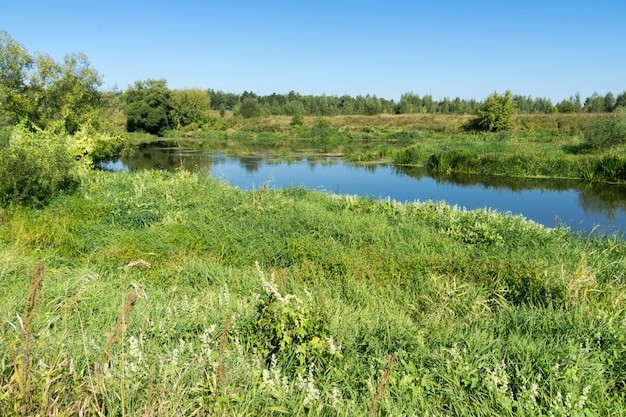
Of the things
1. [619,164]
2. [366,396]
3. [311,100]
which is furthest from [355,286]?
[311,100]

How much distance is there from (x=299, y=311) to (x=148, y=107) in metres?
52.3

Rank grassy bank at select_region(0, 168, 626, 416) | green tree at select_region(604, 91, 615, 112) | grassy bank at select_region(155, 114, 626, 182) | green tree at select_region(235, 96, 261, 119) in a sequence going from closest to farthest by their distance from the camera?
Result: grassy bank at select_region(0, 168, 626, 416) → grassy bank at select_region(155, 114, 626, 182) → green tree at select_region(604, 91, 615, 112) → green tree at select_region(235, 96, 261, 119)

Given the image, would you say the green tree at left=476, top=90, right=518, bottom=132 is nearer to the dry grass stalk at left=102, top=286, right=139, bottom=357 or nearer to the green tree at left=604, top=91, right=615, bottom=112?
the green tree at left=604, top=91, right=615, bottom=112

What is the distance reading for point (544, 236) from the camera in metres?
7.12

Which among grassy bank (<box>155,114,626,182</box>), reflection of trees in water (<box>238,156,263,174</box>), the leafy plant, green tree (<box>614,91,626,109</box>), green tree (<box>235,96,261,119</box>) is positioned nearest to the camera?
the leafy plant

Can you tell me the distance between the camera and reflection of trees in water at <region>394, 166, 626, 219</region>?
1312cm

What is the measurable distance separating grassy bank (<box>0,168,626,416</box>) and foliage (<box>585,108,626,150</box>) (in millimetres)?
18086

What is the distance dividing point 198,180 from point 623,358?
9778mm

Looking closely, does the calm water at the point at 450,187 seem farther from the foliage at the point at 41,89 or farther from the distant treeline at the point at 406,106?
the distant treeline at the point at 406,106

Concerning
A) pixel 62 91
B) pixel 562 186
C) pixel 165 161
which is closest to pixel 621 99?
pixel 562 186

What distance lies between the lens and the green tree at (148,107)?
165 feet

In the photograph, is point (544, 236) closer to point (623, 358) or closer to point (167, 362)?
point (623, 358)

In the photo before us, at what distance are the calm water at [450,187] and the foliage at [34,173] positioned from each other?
4.06 m

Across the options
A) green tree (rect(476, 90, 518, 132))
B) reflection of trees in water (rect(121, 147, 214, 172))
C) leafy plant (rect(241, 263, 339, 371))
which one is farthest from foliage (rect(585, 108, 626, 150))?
leafy plant (rect(241, 263, 339, 371))
